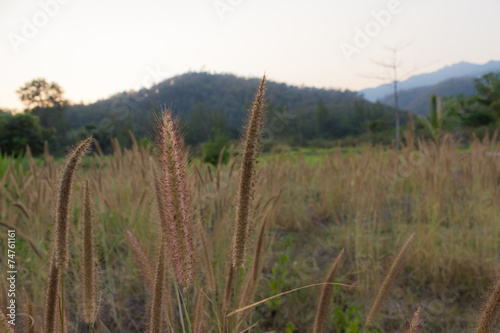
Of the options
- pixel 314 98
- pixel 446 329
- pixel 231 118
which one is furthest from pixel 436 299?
pixel 314 98


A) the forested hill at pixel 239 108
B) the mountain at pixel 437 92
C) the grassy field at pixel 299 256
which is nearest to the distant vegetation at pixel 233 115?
the forested hill at pixel 239 108

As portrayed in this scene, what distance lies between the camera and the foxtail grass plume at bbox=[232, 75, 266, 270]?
553 mm

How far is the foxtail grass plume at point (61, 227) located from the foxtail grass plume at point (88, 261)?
5cm

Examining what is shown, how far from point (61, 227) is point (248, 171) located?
38 centimetres

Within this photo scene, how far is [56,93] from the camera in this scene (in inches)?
1487

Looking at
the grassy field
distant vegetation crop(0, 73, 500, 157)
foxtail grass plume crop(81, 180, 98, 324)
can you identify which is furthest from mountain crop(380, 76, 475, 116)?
foxtail grass plume crop(81, 180, 98, 324)

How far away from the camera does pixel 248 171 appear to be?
1.90ft

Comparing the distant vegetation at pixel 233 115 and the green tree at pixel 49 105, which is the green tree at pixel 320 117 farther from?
the green tree at pixel 49 105

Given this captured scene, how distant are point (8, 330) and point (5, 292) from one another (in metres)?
0.23

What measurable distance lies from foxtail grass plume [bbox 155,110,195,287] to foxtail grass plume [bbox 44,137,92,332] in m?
0.15

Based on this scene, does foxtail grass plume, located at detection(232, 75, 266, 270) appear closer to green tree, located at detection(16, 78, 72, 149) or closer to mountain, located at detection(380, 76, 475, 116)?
green tree, located at detection(16, 78, 72, 149)

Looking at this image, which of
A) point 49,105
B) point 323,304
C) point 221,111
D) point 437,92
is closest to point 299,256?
point 323,304

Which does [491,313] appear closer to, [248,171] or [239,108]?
[248,171]

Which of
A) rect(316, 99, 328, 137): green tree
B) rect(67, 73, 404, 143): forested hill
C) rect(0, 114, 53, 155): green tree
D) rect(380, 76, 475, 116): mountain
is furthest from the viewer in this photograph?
rect(380, 76, 475, 116): mountain
